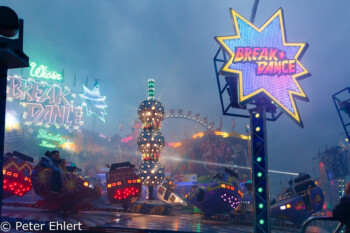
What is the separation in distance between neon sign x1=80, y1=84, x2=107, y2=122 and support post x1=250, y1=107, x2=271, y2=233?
45999 mm

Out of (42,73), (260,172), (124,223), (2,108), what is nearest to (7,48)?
(2,108)

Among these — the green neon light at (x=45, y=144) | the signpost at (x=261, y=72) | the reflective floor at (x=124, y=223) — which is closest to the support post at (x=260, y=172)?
the signpost at (x=261, y=72)

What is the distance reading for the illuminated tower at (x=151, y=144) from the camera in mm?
17469

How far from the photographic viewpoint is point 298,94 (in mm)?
9305

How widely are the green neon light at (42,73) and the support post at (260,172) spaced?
4423 centimetres

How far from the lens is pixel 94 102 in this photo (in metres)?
52.0

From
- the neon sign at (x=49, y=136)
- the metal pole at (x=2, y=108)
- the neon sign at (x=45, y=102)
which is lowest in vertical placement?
the metal pole at (x=2, y=108)

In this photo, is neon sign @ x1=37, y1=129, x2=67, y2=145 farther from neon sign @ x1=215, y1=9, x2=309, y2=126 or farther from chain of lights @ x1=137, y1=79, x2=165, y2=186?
neon sign @ x1=215, y1=9, x2=309, y2=126

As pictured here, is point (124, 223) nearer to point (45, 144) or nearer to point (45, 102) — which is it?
point (45, 144)

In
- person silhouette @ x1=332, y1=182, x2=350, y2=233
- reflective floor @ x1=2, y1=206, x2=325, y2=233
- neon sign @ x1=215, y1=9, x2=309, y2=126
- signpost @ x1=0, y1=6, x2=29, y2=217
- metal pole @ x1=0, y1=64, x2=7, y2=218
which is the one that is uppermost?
neon sign @ x1=215, y1=9, x2=309, y2=126

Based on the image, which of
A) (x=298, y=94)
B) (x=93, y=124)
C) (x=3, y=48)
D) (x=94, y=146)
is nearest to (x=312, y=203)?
(x=298, y=94)

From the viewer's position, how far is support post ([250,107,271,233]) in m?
Result: 7.82

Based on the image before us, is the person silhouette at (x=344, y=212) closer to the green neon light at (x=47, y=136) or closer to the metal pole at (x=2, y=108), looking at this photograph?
the metal pole at (x=2, y=108)

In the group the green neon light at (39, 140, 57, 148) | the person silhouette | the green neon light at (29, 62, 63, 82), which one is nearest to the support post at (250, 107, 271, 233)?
the person silhouette
